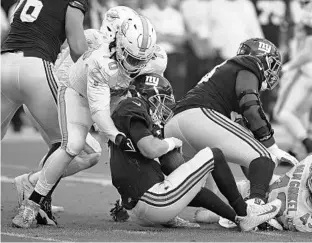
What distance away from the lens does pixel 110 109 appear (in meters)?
7.03

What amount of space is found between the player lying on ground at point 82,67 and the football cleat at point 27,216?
1.60ft

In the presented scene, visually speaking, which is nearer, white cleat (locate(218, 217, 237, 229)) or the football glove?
white cleat (locate(218, 217, 237, 229))

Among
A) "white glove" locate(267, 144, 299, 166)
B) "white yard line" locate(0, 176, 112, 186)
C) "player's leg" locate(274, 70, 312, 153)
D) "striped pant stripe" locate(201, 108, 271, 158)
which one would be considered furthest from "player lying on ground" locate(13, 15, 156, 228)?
"player's leg" locate(274, 70, 312, 153)

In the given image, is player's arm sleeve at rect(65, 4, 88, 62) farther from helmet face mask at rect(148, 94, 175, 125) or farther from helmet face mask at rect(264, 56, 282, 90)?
helmet face mask at rect(264, 56, 282, 90)

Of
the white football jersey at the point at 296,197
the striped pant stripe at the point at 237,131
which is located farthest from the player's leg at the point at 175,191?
the white football jersey at the point at 296,197

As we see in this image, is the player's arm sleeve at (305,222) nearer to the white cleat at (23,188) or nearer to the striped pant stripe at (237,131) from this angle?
the striped pant stripe at (237,131)

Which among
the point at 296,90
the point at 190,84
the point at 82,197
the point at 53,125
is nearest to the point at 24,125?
the point at 190,84

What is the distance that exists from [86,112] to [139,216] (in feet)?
2.78

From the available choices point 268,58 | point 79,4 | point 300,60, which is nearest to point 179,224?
point 268,58

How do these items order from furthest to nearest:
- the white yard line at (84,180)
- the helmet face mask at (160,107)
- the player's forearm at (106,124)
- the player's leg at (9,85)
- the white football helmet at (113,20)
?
the white yard line at (84,180)
the white football helmet at (113,20)
the player's leg at (9,85)
the helmet face mask at (160,107)
the player's forearm at (106,124)

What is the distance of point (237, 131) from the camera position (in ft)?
22.5

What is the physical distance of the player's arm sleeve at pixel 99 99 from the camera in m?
6.54

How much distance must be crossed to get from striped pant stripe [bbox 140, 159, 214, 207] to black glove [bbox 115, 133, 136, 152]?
31 centimetres

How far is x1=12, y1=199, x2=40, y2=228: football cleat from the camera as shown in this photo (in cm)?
674
